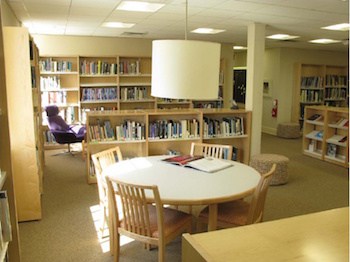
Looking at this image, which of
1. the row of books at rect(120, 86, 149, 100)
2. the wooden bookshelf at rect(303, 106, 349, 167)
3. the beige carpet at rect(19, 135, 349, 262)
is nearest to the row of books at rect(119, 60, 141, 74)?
the row of books at rect(120, 86, 149, 100)

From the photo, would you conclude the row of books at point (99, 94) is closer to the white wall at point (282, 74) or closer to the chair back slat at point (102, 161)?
the chair back slat at point (102, 161)

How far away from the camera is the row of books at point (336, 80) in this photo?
32.0ft

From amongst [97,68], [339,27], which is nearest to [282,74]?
[339,27]

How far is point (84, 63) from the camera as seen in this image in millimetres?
7191

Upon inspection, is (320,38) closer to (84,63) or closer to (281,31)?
(281,31)

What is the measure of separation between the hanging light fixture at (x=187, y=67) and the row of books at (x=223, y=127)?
2487 mm

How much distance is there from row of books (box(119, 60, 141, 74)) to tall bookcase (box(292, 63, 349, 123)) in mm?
4422

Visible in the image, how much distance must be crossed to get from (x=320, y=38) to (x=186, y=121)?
Result: 4183 millimetres

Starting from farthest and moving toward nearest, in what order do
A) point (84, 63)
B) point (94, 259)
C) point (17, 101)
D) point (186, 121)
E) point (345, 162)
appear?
point (84, 63)
point (345, 162)
point (186, 121)
point (17, 101)
point (94, 259)

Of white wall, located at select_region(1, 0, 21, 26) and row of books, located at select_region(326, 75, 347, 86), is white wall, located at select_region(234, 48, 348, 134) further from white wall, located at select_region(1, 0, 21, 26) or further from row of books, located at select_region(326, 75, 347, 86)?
white wall, located at select_region(1, 0, 21, 26)

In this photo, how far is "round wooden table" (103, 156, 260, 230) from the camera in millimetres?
2442

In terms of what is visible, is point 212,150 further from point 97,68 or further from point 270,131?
point 270,131

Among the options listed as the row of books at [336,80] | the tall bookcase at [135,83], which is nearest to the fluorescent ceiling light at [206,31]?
the tall bookcase at [135,83]

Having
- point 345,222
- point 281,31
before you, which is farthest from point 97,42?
point 345,222
